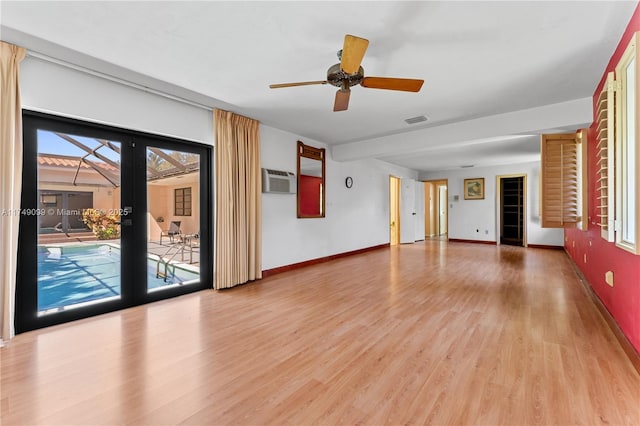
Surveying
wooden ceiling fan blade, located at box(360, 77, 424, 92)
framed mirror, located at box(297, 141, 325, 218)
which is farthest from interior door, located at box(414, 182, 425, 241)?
wooden ceiling fan blade, located at box(360, 77, 424, 92)

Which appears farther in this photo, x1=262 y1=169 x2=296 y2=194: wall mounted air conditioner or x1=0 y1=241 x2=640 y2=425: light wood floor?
x1=262 y1=169 x2=296 y2=194: wall mounted air conditioner

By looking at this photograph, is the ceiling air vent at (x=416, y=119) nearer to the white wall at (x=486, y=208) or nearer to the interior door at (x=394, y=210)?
the interior door at (x=394, y=210)

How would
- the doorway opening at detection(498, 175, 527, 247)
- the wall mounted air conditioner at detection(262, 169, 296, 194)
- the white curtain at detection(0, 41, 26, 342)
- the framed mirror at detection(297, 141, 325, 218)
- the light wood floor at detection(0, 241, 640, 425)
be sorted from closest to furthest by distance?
the light wood floor at detection(0, 241, 640, 425) → the white curtain at detection(0, 41, 26, 342) → the wall mounted air conditioner at detection(262, 169, 296, 194) → the framed mirror at detection(297, 141, 325, 218) → the doorway opening at detection(498, 175, 527, 247)

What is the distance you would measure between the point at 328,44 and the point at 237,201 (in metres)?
2.42

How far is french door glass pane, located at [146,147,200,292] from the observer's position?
3.36m

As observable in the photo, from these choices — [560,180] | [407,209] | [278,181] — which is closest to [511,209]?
[407,209]

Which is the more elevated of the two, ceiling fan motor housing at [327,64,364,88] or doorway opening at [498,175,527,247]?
ceiling fan motor housing at [327,64,364,88]

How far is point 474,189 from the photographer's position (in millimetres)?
8680

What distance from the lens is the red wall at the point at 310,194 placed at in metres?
5.29

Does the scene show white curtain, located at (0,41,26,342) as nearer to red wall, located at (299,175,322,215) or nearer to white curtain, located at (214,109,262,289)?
white curtain, located at (214,109,262,289)

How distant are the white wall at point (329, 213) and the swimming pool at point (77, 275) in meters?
1.95

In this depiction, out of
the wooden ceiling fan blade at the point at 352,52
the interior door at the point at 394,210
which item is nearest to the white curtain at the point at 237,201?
the wooden ceiling fan blade at the point at 352,52

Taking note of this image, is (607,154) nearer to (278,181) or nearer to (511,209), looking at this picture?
(278,181)

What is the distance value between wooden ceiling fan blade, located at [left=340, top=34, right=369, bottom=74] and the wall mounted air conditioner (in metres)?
2.53
